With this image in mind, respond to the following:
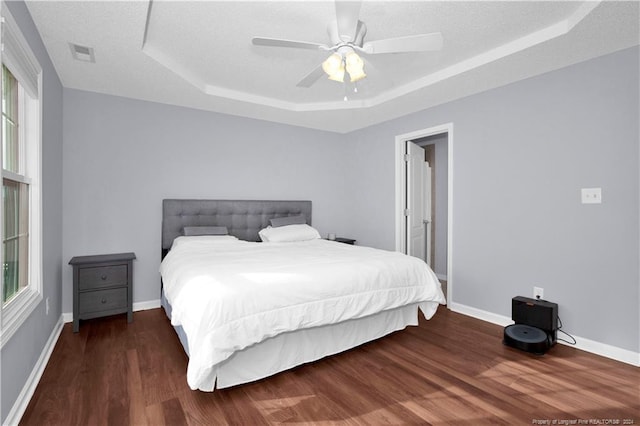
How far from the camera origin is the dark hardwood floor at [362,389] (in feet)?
5.92

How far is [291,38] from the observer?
266 centimetres

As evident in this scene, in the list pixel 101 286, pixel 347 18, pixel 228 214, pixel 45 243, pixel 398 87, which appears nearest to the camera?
pixel 347 18

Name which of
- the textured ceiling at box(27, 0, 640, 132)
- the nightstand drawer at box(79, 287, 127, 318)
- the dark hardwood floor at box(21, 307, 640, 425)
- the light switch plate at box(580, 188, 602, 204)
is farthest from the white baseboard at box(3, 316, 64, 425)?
the light switch plate at box(580, 188, 602, 204)

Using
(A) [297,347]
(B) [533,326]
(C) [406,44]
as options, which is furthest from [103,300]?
(B) [533,326]

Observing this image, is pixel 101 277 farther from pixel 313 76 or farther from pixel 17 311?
pixel 313 76

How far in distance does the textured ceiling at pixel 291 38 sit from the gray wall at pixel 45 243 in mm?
169

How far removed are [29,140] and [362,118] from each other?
3.55 metres

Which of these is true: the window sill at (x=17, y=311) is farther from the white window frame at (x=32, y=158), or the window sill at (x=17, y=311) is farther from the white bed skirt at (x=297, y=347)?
the white bed skirt at (x=297, y=347)

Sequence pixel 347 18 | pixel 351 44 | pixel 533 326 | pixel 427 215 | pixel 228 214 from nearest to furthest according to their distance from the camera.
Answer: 1. pixel 347 18
2. pixel 351 44
3. pixel 533 326
4. pixel 228 214
5. pixel 427 215

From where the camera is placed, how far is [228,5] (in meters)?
2.20

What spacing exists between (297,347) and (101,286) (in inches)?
84.1

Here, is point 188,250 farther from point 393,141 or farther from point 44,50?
point 393,141

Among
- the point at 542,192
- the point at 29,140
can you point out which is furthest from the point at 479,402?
the point at 29,140

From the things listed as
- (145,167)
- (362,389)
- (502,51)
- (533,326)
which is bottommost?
(362,389)
